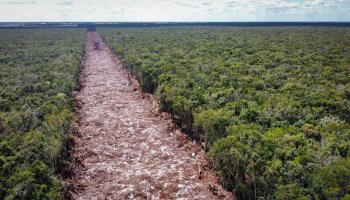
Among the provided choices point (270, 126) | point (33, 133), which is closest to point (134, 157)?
point (33, 133)

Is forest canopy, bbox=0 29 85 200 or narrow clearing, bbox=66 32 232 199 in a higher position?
forest canopy, bbox=0 29 85 200

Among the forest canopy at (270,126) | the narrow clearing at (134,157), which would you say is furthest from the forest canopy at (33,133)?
the forest canopy at (270,126)

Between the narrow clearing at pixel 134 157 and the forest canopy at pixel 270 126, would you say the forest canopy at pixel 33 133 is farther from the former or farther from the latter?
the forest canopy at pixel 270 126

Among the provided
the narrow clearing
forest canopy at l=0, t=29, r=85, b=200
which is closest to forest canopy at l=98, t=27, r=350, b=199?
the narrow clearing

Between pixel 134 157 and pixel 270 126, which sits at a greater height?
pixel 270 126

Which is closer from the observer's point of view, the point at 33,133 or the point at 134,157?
the point at 33,133

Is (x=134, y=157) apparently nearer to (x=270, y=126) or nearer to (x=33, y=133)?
(x=33, y=133)

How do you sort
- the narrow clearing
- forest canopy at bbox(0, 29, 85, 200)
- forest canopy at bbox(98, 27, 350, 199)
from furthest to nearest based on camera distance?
the narrow clearing < forest canopy at bbox(0, 29, 85, 200) < forest canopy at bbox(98, 27, 350, 199)

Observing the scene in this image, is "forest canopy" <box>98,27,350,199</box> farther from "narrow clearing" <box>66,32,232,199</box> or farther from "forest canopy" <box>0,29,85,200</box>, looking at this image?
"forest canopy" <box>0,29,85,200</box>

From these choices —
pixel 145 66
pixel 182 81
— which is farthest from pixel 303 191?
pixel 145 66
